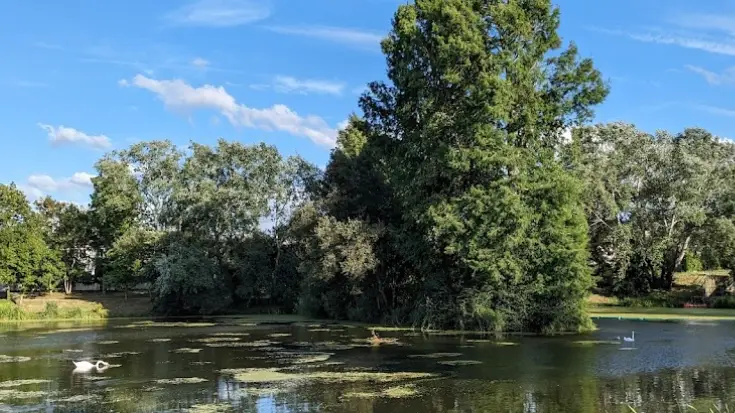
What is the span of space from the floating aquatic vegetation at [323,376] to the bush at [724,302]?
37.9 metres

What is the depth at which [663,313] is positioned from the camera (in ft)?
149

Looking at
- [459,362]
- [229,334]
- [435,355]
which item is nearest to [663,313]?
[435,355]

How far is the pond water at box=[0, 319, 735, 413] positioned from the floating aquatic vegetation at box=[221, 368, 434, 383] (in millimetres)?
61

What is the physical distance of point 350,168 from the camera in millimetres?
47406

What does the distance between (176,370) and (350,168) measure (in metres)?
27.1

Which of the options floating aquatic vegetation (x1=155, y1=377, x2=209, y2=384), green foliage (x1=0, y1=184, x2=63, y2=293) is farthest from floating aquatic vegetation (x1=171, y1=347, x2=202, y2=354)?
green foliage (x1=0, y1=184, x2=63, y2=293)

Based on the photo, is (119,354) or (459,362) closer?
(459,362)

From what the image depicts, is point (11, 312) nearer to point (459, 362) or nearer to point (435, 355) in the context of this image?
point (435, 355)

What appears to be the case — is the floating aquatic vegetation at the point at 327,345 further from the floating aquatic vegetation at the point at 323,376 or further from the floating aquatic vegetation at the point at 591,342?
the floating aquatic vegetation at the point at 591,342

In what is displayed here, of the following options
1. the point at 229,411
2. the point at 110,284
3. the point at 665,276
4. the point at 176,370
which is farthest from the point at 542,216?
the point at 110,284

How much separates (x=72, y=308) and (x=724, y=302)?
173 ft

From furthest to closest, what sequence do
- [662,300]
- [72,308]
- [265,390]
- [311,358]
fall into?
[72,308] → [662,300] → [311,358] → [265,390]

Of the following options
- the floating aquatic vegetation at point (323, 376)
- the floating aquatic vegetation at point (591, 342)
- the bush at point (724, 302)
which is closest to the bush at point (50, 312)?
the floating aquatic vegetation at point (323, 376)

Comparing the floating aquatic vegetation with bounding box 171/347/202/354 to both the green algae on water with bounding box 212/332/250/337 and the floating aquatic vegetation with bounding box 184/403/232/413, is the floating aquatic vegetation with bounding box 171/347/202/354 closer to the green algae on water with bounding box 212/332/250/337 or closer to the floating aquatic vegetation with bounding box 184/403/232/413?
the green algae on water with bounding box 212/332/250/337
